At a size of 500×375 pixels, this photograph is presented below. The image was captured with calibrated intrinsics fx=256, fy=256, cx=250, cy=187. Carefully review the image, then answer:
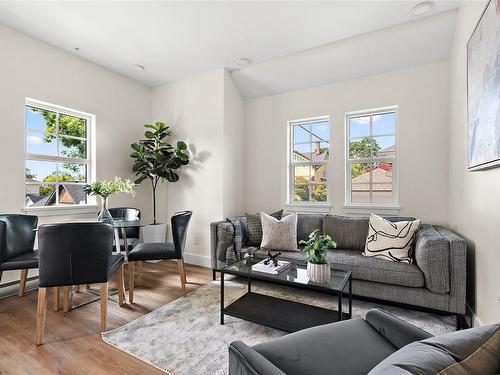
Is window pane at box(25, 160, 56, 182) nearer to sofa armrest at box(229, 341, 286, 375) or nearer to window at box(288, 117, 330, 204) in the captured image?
window at box(288, 117, 330, 204)

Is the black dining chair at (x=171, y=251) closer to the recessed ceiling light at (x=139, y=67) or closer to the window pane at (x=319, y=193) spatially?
the window pane at (x=319, y=193)

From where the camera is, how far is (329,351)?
108cm

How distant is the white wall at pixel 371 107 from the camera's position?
3.02 metres

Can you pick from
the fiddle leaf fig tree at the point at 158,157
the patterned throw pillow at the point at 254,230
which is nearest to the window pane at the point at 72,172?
the fiddle leaf fig tree at the point at 158,157

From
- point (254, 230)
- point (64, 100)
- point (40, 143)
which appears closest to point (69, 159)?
point (40, 143)

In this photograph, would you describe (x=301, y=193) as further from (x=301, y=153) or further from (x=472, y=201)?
(x=472, y=201)

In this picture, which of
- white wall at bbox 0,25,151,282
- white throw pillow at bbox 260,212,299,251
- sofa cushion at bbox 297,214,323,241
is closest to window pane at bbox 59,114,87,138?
white wall at bbox 0,25,151,282

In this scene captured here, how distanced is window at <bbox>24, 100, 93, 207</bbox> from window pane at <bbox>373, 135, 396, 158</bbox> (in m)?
4.00

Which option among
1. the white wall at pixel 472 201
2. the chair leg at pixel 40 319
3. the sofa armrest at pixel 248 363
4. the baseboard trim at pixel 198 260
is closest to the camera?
the sofa armrest at pixel 248 363

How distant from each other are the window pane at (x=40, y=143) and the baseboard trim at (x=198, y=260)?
89.7 inches

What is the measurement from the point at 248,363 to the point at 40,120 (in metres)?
3.79

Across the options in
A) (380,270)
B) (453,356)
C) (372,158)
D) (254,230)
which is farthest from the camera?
(372,158)

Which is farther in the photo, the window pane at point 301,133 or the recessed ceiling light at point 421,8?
the window pane at point 301,133

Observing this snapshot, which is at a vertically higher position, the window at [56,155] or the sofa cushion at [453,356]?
the window at [56,155]
